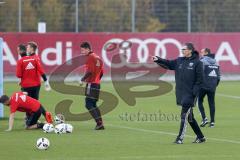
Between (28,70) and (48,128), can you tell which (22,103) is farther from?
(28,70)

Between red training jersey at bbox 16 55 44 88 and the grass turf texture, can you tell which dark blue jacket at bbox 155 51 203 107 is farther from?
red training jersey at bbox 16 55 44 88

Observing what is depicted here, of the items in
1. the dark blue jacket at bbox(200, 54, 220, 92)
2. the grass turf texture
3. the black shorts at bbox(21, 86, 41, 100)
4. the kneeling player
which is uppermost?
the dark blue jacket at bbox(200, 54, 220, 92)

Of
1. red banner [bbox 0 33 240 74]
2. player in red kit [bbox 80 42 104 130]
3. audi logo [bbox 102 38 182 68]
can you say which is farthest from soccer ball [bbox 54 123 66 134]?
audi logo [bbox 102 38 182 68]

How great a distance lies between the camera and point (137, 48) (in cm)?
4216

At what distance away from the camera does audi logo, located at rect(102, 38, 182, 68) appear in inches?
1635

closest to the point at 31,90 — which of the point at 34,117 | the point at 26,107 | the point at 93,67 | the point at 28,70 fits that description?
the point at 28,70

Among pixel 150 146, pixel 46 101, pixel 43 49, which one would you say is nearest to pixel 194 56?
pixel 150 146

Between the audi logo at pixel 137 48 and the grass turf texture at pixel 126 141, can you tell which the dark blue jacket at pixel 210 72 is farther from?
the audi logo at pixel 137 48

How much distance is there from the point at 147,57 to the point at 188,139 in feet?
75.5

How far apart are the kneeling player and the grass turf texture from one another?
392 mm

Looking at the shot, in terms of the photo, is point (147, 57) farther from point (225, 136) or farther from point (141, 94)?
point (225, 136)

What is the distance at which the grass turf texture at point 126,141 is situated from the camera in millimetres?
16188

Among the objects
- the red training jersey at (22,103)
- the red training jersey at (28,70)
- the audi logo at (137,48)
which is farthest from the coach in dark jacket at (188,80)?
the audi logo at (137,48)

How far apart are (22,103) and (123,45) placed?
2132cm
